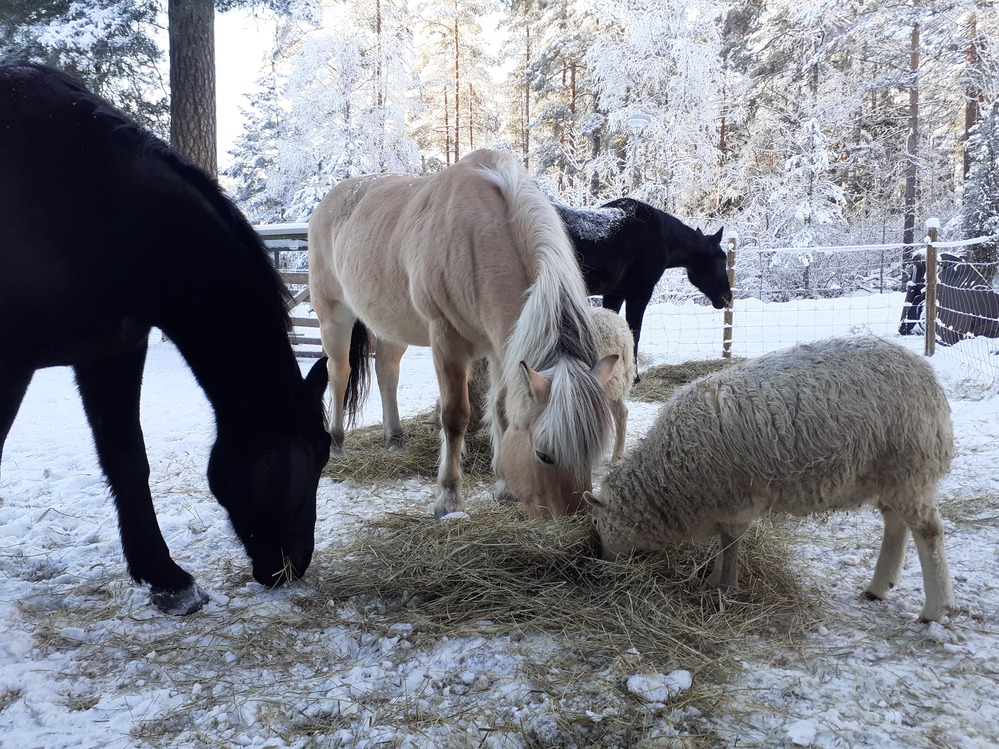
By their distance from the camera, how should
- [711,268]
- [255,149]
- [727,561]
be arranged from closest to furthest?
[727,561], [711,268], [255,149]

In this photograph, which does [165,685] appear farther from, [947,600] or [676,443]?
[947,600]

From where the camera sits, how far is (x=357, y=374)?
5.78 m

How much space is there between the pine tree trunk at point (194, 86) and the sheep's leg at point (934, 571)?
9231 mm

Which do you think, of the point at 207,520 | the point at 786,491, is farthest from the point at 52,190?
the point at 786,491

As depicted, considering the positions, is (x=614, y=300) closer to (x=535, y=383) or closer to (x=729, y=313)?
(x=729, y=313)

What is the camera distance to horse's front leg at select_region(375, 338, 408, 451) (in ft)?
18.1

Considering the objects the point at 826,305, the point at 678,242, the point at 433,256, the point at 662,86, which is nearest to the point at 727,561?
the point at 433,256

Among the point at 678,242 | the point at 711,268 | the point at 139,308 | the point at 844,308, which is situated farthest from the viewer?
the point at 844,308

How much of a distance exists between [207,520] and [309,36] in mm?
18913

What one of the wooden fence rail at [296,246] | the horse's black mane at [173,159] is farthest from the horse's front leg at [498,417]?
the wooden fence rail at [296,246]

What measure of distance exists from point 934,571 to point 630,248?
641 cm

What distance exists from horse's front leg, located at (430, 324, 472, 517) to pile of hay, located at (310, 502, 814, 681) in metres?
0.63

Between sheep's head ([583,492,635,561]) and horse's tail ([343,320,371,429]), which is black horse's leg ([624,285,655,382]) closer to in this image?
horse's tail ([343,320,371,429])

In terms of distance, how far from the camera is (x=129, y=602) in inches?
109
